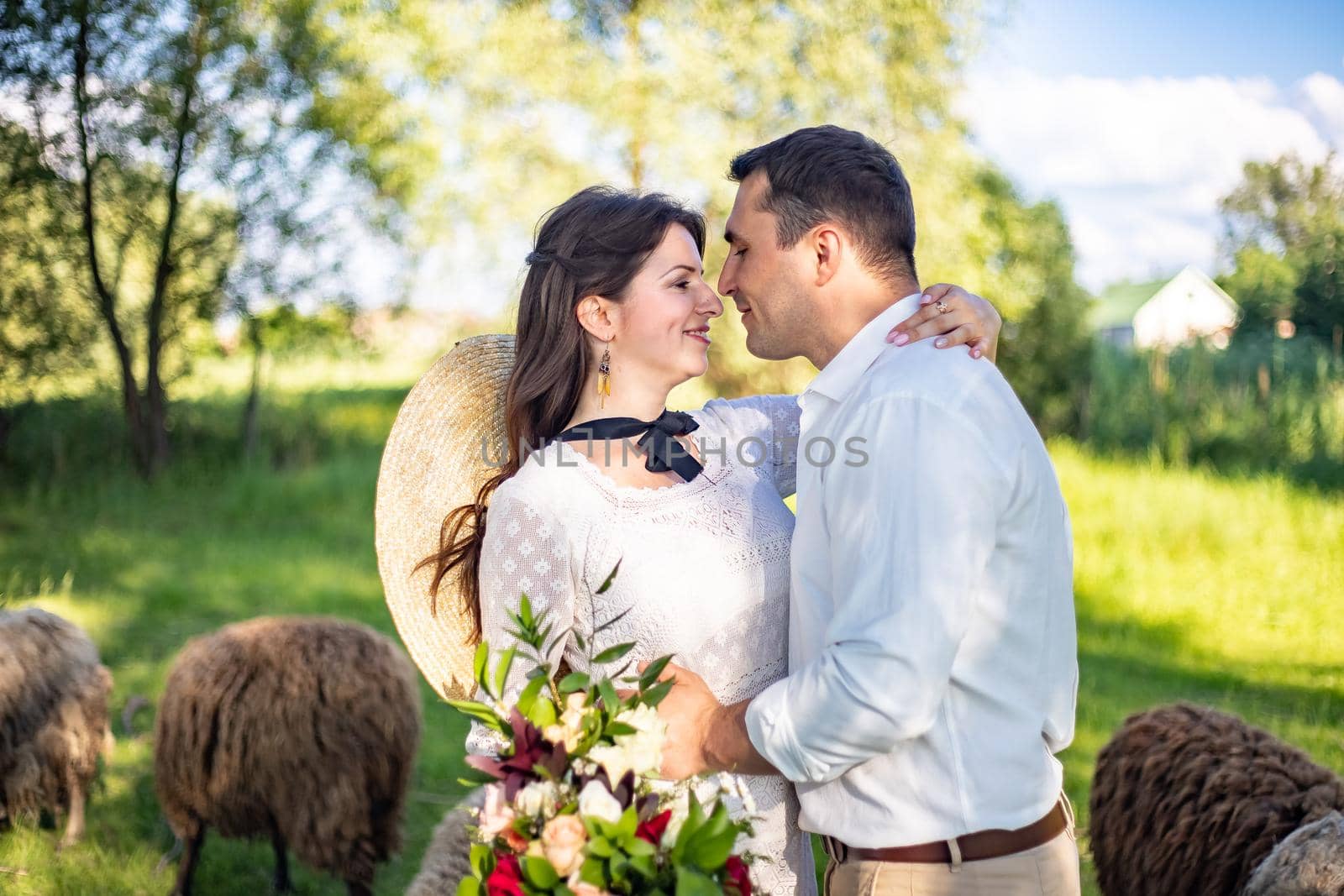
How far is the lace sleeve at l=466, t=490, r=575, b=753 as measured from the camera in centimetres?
250

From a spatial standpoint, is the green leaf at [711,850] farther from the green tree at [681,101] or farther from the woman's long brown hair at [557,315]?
the green tree at [681,101]

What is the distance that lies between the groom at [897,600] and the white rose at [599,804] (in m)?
0.40

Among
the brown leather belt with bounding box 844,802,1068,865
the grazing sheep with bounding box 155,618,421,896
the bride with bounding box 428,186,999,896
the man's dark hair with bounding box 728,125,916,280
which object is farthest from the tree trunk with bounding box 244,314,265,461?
the brown leather belt with bounding box 844,802,1068,865

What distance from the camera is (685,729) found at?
2.26 metres

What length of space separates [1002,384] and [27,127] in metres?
14.1

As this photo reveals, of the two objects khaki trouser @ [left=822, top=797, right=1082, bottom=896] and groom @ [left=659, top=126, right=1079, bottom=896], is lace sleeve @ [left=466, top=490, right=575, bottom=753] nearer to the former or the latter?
groom @ [left=659, top=126, right=1079, bottom=896]

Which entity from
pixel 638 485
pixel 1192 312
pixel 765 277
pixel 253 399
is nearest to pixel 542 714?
pixel 638 485

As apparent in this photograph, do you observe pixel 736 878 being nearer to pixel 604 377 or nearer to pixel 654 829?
pixel 654 829

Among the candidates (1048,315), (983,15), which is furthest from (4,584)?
(1048,315)

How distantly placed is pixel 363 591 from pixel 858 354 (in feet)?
28.2

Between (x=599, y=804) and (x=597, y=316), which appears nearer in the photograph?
(x=599, y=804)

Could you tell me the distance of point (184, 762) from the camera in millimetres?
4719

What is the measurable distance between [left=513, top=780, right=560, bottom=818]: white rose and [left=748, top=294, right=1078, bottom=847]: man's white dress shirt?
444 mm

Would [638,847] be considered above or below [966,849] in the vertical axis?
above
